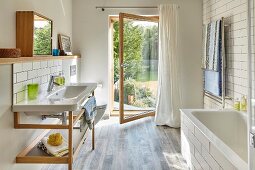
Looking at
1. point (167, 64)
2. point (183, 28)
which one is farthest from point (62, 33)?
point (183, 28)

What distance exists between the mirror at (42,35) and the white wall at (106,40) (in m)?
1.79

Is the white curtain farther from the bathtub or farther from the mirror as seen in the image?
the mirror

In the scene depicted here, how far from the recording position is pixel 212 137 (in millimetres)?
2266

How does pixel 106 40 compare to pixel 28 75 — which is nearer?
pixel 28 75

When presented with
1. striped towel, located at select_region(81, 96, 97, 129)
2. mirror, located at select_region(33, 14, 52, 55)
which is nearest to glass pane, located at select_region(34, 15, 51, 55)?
mirror, located at select_region(33, 14, 52, 55)

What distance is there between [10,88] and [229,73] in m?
2.68

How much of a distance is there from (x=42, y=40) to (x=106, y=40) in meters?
2.19

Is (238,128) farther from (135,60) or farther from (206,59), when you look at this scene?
(135,60)

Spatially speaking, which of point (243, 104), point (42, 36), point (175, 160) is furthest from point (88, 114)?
point (243, 104)

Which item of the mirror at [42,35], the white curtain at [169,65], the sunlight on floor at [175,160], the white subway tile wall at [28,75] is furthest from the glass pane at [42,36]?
the white curtain at [169,65]

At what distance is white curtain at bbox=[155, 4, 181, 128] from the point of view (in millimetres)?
4766

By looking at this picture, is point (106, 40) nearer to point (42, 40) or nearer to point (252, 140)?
point (42, 40)

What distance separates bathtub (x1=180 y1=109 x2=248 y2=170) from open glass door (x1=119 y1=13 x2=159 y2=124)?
1.77 metres

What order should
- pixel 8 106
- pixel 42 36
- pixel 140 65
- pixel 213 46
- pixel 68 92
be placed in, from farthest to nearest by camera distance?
pixel 140 65 < pixel 213 46 < pixel 68 92 < pixel 42 36 < pixel 8 106
